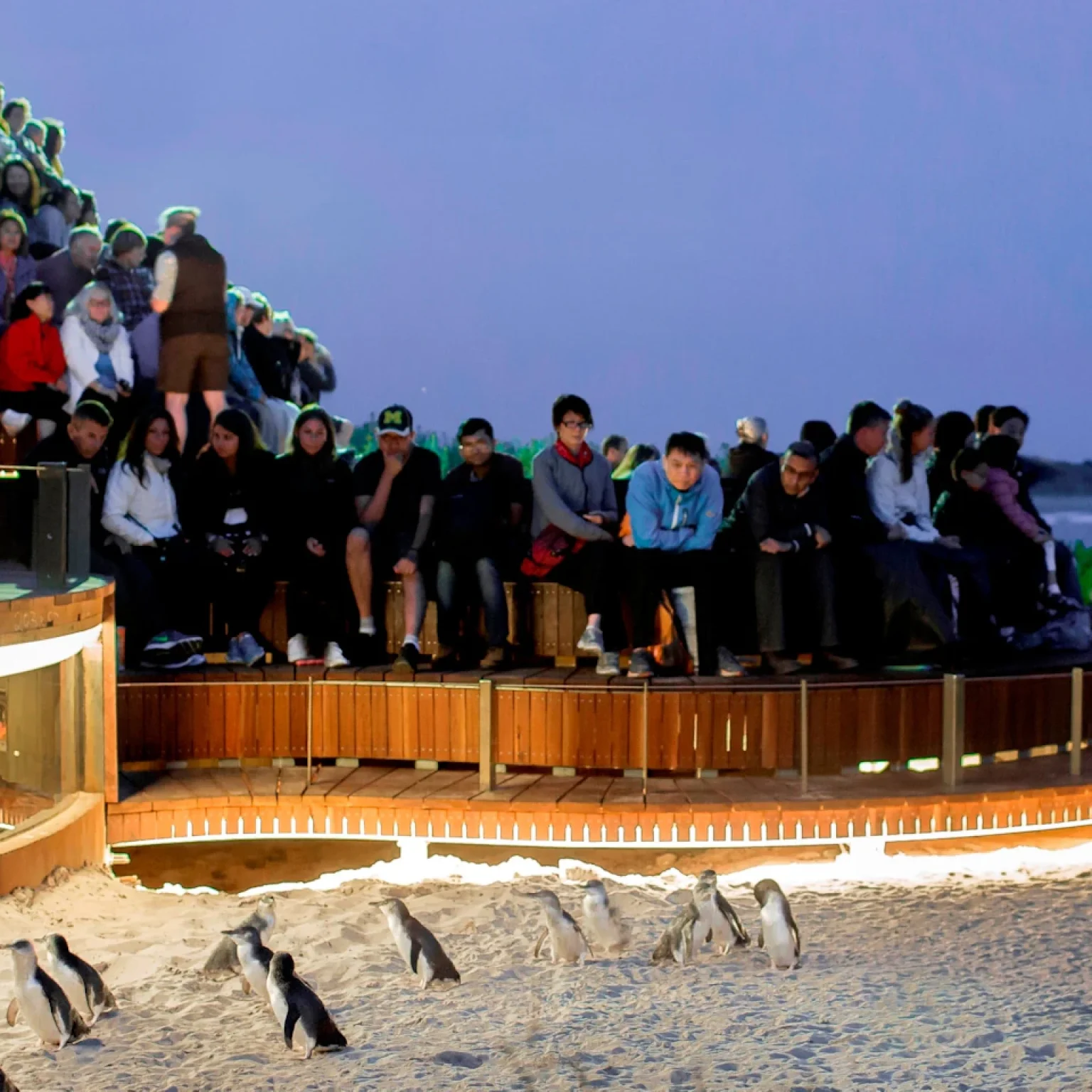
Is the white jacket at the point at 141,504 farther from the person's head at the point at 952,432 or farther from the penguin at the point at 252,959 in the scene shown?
the person's head at the point at 952,432

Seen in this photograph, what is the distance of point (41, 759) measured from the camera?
26.0 ft

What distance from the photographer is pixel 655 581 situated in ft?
30.0

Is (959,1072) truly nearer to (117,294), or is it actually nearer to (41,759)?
(41,759)

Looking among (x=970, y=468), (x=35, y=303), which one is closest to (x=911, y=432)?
(x=970, y=468)

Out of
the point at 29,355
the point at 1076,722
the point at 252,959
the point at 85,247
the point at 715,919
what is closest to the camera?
the point at 252,959

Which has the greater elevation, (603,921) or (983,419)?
(983,419)

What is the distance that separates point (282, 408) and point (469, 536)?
4681mm

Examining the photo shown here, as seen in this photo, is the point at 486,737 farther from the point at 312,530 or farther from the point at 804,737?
the point at 312,530

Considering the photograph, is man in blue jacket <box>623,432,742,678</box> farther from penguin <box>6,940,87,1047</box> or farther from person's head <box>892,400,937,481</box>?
penguin <box>6,940,87,1047</box>

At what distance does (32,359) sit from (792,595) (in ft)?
15.7

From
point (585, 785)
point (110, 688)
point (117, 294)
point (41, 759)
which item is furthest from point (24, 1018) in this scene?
point (117, 294)

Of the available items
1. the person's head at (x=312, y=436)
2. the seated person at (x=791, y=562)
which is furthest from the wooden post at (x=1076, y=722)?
the person's head at (x=312, y=436)

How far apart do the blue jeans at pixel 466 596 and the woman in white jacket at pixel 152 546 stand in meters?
1.35

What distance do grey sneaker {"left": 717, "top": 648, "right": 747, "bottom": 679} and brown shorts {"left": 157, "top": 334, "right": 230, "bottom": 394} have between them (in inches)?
161
